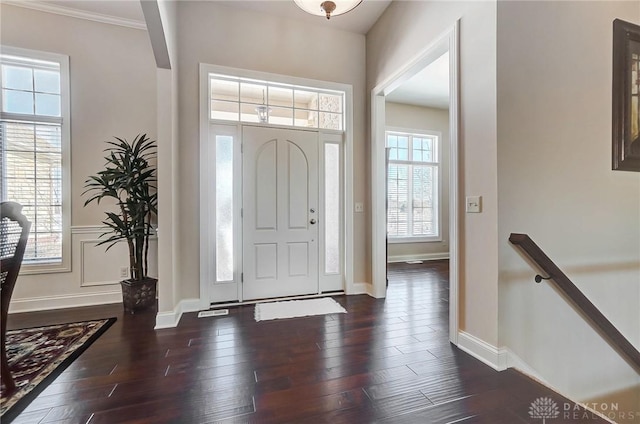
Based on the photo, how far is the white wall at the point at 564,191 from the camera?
2006 millimetres

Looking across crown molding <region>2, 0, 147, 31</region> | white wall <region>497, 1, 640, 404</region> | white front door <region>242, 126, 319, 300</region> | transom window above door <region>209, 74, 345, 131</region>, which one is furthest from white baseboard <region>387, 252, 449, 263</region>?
crown molding <region>2, 0, 147, 31</region>

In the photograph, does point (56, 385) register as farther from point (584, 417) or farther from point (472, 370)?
point (584, 417)

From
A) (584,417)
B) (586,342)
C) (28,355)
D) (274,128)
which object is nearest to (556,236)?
(586,342)

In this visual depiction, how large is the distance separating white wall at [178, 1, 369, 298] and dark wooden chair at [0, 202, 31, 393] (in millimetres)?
1404

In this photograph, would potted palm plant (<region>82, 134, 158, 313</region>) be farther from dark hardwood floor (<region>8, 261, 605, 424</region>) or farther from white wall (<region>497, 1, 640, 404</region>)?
white wall (<region>497, 1, 640, 404</region>)

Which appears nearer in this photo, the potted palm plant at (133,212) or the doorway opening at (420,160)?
the doorway opening at (420,160)

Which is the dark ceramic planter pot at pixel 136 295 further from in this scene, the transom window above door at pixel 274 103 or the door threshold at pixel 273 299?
the transom window above door at pixel 274 103

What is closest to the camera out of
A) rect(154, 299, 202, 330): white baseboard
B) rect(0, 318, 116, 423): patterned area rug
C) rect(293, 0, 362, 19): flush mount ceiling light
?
rect(0, 318, 116, 423): patterned area rug

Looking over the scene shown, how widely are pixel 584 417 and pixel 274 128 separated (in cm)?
355

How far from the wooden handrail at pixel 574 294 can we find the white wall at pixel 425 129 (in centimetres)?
381

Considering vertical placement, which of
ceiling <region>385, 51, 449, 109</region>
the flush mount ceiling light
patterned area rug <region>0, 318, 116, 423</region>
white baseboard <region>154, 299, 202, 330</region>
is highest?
ceiling <region>385, 51, 449, 109</region>

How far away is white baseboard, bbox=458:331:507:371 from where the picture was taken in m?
1.97

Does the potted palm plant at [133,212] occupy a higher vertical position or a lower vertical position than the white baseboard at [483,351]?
higher

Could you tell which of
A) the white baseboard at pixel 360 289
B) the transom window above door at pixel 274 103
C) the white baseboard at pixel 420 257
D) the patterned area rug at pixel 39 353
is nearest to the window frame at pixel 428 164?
the white baseboard at pixel 420 257
